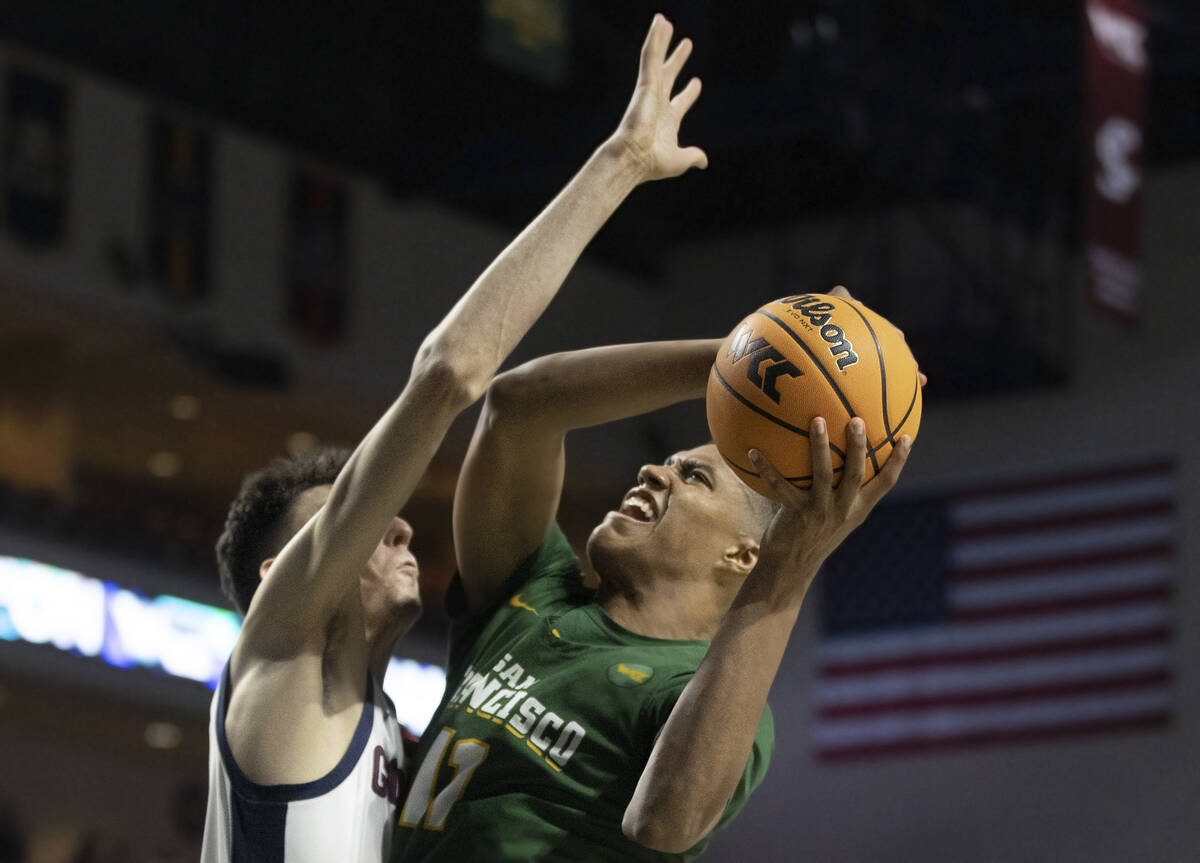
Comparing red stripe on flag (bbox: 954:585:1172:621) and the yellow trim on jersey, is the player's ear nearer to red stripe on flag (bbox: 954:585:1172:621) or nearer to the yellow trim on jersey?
the yellow trim on jersey

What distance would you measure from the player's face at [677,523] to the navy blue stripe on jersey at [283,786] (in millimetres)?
681

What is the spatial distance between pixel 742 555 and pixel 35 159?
11.6m

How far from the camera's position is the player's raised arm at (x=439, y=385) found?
2855mm

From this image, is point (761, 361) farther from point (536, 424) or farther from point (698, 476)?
point (698, 476)

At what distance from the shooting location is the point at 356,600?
3.32 m

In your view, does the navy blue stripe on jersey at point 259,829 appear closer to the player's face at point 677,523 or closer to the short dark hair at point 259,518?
the short dark hair at point 259,518

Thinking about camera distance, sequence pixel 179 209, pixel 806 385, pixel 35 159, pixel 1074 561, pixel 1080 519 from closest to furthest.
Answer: pixel 806 385, pixel 35 159, pixel 179 209, pixel 1074 561, pixel 1080 519

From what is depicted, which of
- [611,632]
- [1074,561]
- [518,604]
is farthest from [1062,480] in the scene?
[611,632]

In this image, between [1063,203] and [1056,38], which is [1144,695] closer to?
[1063,203]

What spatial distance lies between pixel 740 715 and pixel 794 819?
48.3ft

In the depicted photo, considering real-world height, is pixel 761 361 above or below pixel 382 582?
above

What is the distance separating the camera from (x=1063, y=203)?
16891mm

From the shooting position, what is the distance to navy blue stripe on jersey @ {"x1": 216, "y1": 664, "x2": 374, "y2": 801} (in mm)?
3156

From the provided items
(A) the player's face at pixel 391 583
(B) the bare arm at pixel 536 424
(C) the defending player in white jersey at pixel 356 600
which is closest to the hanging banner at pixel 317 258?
(B) the bare arm at pixel 536 424
